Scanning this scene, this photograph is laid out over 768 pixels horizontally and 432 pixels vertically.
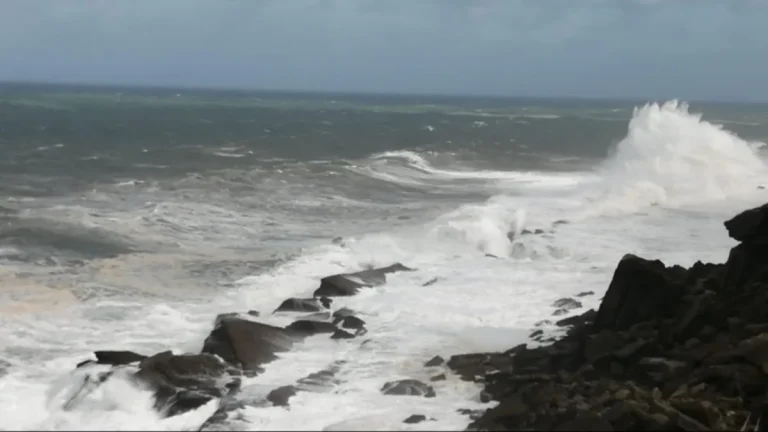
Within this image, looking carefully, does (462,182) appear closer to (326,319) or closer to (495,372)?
(326,319)

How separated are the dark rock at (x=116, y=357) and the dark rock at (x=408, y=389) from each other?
3.47 m

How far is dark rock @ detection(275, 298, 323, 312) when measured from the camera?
46.0 ft

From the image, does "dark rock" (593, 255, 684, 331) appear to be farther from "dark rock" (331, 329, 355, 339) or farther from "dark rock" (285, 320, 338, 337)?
"dark rock" (285, 320, 338, 337)

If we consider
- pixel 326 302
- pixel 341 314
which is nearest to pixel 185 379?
pixel 341 314

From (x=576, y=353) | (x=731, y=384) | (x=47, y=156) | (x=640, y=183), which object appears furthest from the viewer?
(x=47, y=156)

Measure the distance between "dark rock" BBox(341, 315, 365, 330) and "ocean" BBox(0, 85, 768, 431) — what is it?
358 millimetres

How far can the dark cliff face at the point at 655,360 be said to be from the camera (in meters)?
8.17

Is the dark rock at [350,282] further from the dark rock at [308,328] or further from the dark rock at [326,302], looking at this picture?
the dark rock at [308,328]

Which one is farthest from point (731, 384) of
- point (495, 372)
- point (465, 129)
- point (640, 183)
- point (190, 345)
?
point (465, 129)

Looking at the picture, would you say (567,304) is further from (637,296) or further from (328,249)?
(328,249)

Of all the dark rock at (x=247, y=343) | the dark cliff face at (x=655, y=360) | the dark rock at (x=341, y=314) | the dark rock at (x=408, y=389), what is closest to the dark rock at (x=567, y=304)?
the dark cliff face at (x=655, y=360)

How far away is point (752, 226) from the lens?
1151cm

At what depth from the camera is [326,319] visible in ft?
44.5

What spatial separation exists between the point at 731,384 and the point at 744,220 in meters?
3.66
